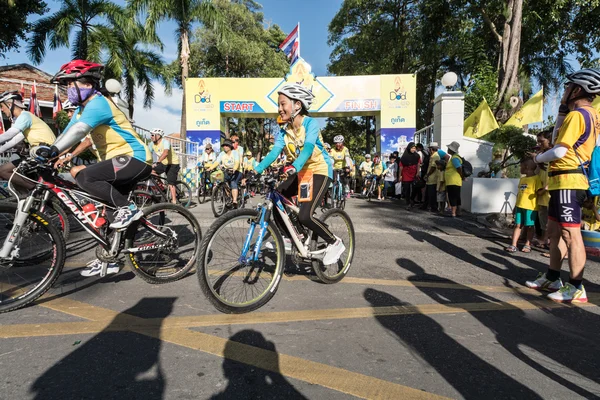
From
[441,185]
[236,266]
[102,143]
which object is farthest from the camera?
[441,185]

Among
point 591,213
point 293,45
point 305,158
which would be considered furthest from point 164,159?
point 293,45

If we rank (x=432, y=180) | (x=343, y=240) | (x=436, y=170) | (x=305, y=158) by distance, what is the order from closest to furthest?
(x=305, y=158) < (x=343, y=240) < (x=436, y=170) < (x=432, y=180)

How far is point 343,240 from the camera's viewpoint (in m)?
4.09

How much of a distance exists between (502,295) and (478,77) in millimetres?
13990

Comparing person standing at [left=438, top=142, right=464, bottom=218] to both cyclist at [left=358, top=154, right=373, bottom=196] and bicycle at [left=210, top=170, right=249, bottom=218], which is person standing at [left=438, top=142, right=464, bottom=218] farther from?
cyclist at [left=358, top=154, right=373, bottom=196]

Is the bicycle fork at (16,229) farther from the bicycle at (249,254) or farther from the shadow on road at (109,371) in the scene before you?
the bicycle at (249,254)

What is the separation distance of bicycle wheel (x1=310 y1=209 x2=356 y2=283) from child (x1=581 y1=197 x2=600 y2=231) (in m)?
2.23

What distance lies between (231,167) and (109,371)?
24.6 ft

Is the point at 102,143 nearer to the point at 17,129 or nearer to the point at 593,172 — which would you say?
the point at 17,129

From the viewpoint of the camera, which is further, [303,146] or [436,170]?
[436,170]

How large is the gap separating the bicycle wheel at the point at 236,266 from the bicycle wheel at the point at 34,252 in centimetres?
131

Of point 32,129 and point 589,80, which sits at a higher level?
point 589,80

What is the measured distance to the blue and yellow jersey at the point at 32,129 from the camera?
5203mm

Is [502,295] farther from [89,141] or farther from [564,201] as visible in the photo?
[89,141]
